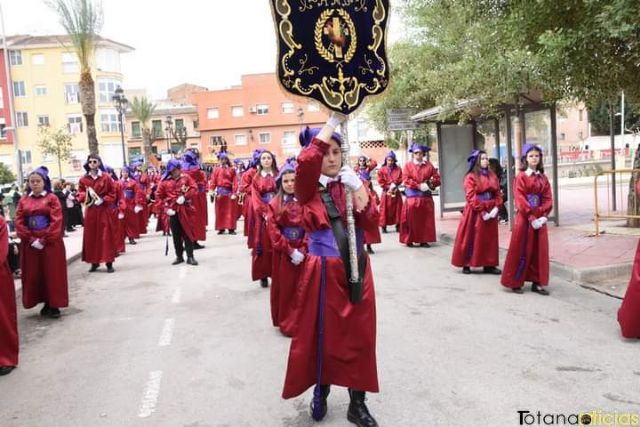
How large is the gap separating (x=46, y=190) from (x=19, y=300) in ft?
7.79

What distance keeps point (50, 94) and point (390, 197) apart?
157 feet

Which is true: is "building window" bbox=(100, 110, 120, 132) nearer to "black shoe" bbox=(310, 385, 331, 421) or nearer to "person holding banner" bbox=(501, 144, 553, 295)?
"person holding banner" bbox=(501, 144, 553, 295)

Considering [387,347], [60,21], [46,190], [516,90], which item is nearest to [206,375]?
[387,347]

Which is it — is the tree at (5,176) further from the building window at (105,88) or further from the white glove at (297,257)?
the white glove at (297,257)

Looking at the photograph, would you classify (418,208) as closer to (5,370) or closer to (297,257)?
(297,257)

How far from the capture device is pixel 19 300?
888 cm

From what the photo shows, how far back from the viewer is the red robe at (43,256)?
732 cm

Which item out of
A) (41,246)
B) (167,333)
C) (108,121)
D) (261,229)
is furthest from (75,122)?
(167,333)

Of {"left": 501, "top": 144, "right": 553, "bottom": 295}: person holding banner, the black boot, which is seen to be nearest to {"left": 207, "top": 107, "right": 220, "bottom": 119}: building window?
{"left": 501, "top": 144, "right": 553, "bottom": 295}: person holding banner

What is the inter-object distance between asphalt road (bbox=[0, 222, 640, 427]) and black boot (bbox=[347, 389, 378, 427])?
5.8 inches

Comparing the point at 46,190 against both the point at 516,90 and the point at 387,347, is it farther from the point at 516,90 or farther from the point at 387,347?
the point at 516,90

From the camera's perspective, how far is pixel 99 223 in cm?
1082

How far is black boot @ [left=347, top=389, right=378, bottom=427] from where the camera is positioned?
385 centimetres

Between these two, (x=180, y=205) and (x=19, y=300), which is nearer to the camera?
(x=19, y=300)
